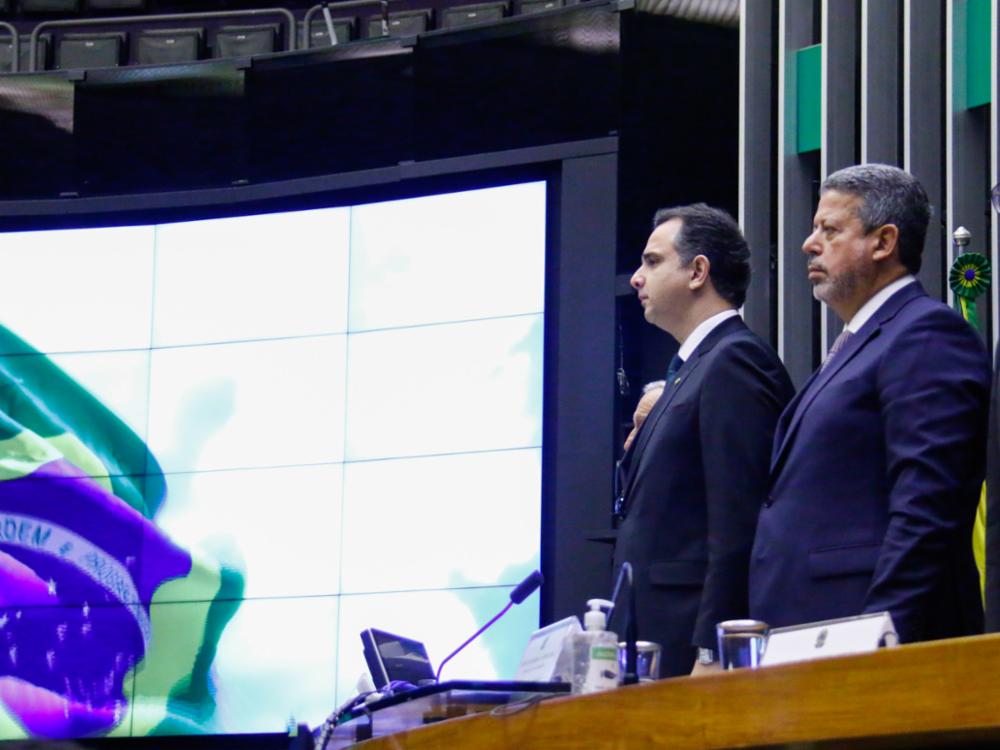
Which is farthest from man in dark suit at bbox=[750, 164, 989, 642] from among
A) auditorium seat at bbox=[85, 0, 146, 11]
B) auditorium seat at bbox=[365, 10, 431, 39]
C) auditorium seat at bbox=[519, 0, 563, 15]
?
auditorium seat at bbox=[85, 0, 146, 11]

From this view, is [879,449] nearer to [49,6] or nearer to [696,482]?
[696,482]

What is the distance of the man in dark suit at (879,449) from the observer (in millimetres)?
1920

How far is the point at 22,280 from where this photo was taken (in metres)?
6.14

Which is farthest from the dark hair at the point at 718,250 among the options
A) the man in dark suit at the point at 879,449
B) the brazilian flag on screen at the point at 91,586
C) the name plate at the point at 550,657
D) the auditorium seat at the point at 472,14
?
the auditorium seat at the point at 472,14

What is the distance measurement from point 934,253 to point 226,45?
3.80m

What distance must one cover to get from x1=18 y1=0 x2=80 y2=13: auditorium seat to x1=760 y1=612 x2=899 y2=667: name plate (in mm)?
7508

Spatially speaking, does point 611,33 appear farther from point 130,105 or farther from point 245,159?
point 130,105

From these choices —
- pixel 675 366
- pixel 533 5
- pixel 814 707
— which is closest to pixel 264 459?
pixel 533 5

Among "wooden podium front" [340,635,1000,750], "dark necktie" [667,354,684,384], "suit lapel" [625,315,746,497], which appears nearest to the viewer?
"wooden podium front" [340,635,1000,750]

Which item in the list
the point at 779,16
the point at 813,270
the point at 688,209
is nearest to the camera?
the point at 813,270

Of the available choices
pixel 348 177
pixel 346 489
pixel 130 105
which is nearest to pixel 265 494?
pixel 346 489

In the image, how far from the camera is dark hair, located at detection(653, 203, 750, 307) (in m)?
2.65

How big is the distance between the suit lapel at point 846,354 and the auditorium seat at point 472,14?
5146 millimetres

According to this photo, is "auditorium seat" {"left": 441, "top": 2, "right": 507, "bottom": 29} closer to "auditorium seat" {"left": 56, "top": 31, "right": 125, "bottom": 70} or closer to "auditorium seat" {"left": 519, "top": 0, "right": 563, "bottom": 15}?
"auditorium seat" {"left": 519, "top": 0, "right": 563, "bottom": 15}
